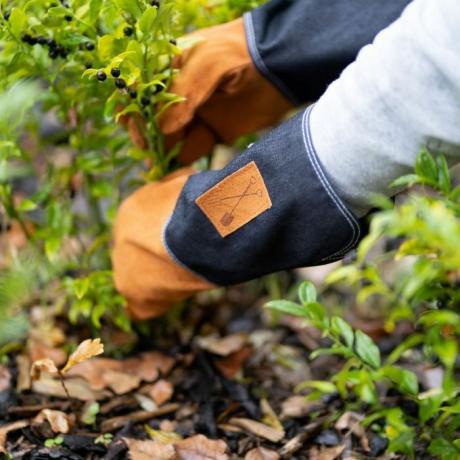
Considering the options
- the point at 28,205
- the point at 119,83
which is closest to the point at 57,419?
the point at 28,205

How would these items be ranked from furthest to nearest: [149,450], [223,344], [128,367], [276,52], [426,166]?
[223,344], [128,367], [276,52], [149,450], [426,166]

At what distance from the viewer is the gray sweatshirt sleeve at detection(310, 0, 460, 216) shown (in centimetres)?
99

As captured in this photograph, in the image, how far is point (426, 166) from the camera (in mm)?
961

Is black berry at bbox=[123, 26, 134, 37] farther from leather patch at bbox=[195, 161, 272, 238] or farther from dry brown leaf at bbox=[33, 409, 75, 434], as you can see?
dry brown leaf at bbox=[33, 409, 75, 434]

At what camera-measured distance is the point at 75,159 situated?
1550 millimetres

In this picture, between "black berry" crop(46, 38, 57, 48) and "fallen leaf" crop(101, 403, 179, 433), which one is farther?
"fallen leaf" crop(101, 403, 179, 433)

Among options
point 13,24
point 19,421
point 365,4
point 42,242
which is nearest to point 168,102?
point 13,24

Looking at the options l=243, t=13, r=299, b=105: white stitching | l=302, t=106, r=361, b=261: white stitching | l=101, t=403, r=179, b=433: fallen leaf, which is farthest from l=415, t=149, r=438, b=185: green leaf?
l=101, t=403, r=179, b=433: fallen leaf

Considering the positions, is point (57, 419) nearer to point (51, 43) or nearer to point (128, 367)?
point (128, 367)

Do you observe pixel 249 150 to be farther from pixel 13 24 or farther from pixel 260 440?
pixel 260 440

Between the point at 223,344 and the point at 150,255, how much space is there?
44 cm

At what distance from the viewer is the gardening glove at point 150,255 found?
1341mm

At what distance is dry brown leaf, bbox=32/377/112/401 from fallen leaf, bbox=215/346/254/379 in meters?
0.31

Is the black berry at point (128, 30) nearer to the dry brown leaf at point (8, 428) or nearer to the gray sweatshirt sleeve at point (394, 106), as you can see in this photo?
the gray sweatshirt sleeve at point (394, 106)
